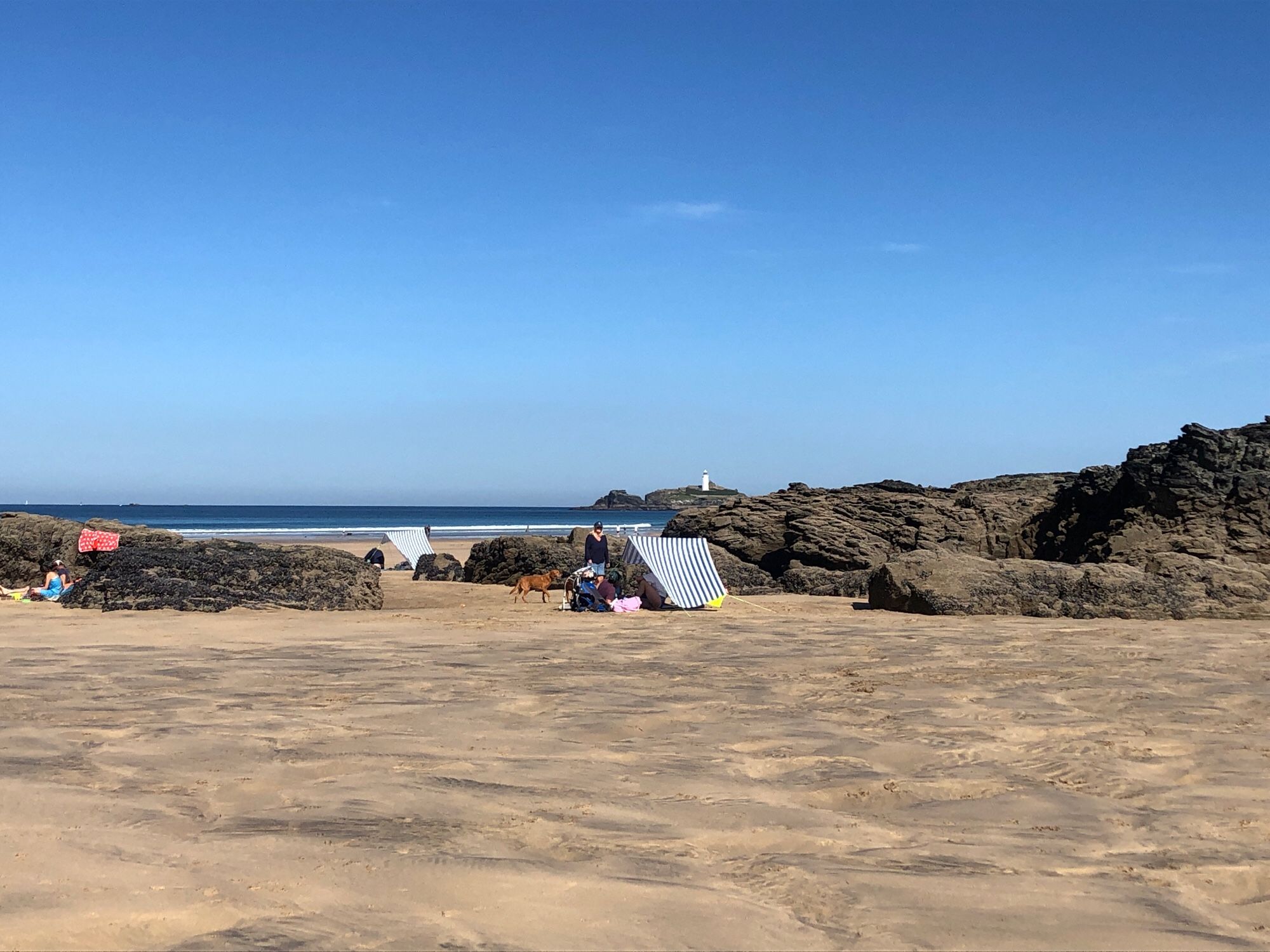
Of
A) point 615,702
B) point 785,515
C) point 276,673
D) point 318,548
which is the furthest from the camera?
point 785,515

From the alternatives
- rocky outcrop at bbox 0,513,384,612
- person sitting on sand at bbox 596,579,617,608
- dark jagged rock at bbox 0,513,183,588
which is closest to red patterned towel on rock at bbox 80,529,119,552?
dark jagged rock at bbox 0,513,183,588

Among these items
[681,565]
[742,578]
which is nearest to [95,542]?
[681,565]

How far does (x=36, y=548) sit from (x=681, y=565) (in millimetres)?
9091

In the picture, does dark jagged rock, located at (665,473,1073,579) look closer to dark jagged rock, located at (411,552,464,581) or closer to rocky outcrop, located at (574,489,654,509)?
dark jagged rock, located at (411,552,464,581)

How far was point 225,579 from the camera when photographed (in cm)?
1146

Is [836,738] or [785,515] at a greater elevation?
[785,515]

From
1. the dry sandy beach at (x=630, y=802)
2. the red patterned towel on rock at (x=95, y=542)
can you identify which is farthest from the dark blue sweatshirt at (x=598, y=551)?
the red patterned towel on rock at (x=95, y=542)

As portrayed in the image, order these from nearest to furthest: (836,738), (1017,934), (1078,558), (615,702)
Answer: (1017,934), (836,738), (615,702), (1078,558)

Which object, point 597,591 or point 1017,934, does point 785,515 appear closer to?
point 597,591

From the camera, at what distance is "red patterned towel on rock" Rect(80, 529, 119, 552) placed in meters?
14.4

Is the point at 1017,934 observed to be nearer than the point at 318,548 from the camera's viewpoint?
Yes

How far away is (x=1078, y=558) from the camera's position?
14.7 metres

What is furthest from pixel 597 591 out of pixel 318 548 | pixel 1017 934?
pixel 1017 934

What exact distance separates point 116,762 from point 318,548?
850cm
